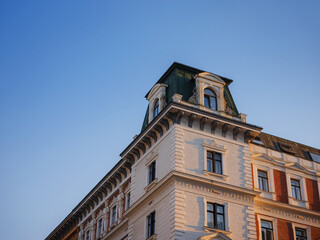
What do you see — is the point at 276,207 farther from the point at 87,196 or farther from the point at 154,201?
the point at 87,196

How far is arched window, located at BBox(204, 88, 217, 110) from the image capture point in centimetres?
4071

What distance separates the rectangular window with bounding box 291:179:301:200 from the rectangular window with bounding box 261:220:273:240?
426 centimetres

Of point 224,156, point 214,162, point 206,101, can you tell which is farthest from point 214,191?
point 206,101

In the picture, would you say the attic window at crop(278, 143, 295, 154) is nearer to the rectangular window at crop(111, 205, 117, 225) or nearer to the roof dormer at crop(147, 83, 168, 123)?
the roof dormer at crop(147, 83, 168, 123)

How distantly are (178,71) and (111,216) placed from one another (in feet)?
50.9

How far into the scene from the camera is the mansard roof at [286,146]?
145ft

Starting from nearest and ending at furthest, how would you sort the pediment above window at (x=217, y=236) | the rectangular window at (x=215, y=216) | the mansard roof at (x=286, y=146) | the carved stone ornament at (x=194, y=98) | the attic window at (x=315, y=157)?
1. the pediment above window at (x=217, y=236)
2. the rectangular window at (x=215, y=216)
3. the carved stone ornament at (x=194, y=98)
4. the mansard roof at (x=286, y=146)
5. the attic window at (x=315, y=157)

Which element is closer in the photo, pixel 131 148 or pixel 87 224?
pixel 131 148

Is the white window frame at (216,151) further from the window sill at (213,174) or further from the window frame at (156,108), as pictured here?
the window frame at (156,108)

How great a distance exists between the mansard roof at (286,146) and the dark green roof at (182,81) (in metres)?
4.15

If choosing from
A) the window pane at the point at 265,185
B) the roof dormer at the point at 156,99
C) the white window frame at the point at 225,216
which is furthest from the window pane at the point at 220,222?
the roof dormer at the point at 156,99

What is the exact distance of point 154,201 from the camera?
124ft

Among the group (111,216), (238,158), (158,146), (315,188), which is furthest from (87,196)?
(315,188)

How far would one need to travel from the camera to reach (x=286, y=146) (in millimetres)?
45250
